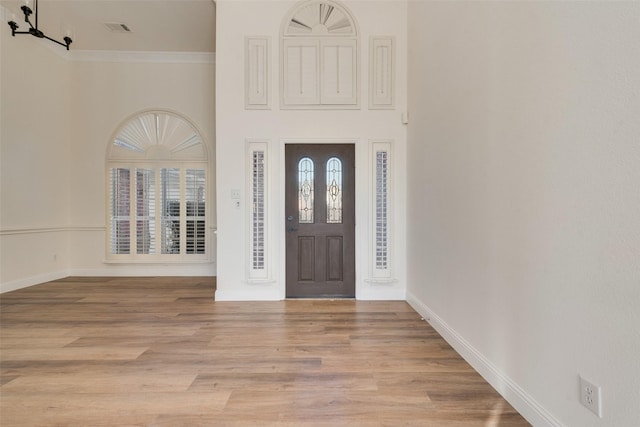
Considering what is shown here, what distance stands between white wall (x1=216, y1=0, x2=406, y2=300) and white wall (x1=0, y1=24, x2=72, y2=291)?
307cm

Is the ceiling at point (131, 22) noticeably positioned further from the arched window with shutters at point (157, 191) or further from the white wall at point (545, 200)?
the white wall at point (545, 200)

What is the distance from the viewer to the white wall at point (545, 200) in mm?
1255

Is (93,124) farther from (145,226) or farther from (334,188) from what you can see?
(334,188)

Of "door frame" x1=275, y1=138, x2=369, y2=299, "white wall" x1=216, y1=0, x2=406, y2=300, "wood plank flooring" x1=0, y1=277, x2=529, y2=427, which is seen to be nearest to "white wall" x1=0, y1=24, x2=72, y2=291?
"wood plank flooring" x1=0, y1=277, x2=529, y2=427

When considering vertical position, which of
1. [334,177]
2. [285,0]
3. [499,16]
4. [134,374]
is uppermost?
[285,0]

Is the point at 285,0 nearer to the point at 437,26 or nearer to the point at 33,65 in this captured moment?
the point at 437,26

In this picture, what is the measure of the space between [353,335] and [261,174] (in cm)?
228

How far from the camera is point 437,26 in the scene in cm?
307

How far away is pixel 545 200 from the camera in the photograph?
64.8 inches

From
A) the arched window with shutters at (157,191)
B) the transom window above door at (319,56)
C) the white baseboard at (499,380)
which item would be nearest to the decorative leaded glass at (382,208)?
the transom window above door at (319,56)

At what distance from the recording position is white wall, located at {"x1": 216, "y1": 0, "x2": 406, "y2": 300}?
4023mm

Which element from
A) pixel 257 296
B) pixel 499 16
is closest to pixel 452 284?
pixel 499 16

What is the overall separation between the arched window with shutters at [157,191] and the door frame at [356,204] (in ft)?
6.56

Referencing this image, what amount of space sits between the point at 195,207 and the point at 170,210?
0.44m
